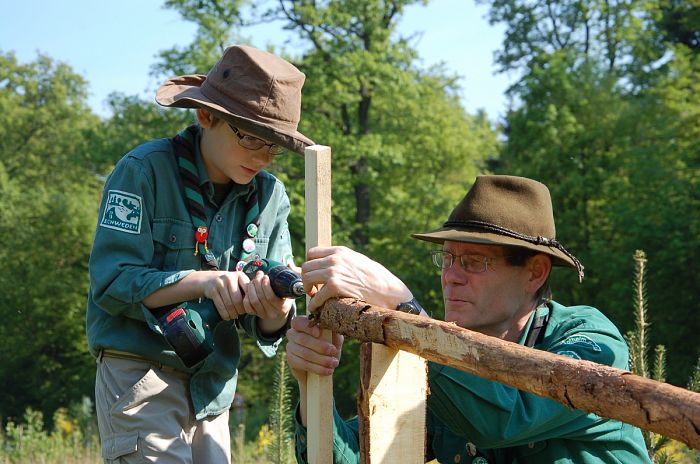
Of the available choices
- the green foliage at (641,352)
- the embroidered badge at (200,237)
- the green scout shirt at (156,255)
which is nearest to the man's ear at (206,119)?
the green scout shirt at (156,255)

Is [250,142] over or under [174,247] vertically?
over

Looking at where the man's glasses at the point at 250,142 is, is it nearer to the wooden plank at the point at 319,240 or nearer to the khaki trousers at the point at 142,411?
the wooden plank at the point at 319,240

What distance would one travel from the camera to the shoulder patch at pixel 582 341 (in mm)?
2968

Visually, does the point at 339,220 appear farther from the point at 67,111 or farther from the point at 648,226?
the point at 67,111

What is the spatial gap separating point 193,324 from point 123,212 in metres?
0.49

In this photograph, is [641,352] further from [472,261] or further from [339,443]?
[339,443]

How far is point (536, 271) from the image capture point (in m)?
3.54

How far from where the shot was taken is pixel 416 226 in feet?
90.3

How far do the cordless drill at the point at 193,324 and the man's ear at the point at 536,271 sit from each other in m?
0.92

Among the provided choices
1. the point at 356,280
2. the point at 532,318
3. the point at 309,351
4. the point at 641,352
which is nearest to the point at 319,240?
the point at 356,280

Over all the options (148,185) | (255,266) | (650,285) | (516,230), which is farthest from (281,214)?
(650,285)

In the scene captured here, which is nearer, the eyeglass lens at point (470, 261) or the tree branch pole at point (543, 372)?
the tree branch pole at point (543, 372)

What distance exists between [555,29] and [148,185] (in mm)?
29839

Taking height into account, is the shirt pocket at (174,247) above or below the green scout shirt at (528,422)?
above
